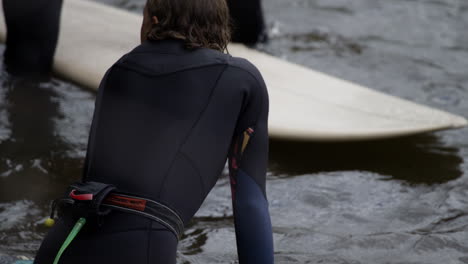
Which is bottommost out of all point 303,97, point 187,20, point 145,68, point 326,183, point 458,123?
point 326,183

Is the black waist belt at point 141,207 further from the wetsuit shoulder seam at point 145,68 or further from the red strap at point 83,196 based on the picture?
the wetsuit shoulder seam at point 145,68

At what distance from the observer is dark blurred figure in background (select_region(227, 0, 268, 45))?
519cm

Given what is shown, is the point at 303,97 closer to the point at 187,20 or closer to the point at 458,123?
the point at 458,123

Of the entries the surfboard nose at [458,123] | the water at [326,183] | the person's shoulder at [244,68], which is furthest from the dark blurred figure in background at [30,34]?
the person's shoulder at [244,68]

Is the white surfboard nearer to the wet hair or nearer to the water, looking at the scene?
the water

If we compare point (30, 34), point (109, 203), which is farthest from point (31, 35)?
point (109, 203)

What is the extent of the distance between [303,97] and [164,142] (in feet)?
8.16

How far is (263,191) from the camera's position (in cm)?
188

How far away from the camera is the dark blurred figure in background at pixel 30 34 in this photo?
13.4 feet

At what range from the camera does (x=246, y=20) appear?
529 centimetres

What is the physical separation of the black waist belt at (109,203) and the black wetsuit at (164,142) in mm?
17

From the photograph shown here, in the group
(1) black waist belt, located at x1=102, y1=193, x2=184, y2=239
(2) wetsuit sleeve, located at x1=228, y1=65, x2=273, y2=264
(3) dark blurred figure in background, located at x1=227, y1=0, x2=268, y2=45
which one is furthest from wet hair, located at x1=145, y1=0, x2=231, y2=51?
(3) dark blurred figure in background, located at x1=227, y1=0, x2=268, y2=45

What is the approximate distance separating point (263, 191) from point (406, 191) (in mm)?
1798

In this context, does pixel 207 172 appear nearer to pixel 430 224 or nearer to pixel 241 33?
pixel 430 224
